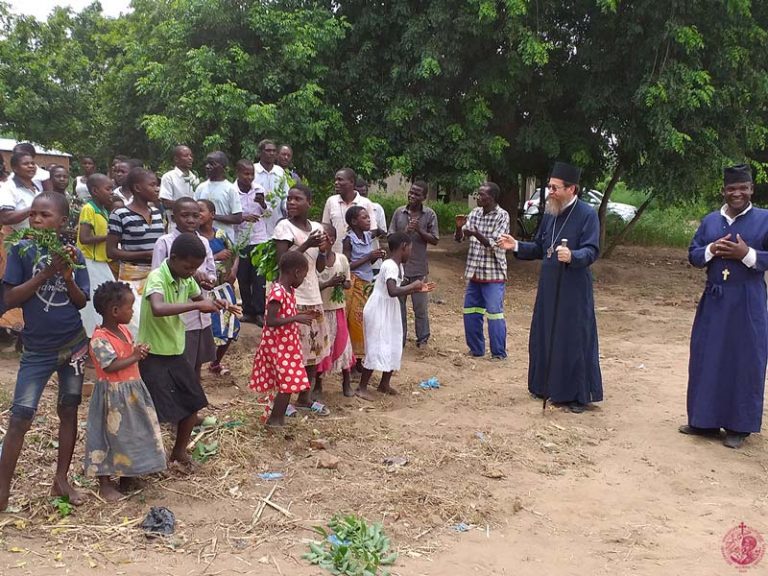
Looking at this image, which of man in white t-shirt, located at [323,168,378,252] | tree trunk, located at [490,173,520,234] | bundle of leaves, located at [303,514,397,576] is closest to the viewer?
bundle of leaves, located at [303,514,397,576]

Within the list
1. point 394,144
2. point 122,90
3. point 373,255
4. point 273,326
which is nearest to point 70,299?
point 273,326

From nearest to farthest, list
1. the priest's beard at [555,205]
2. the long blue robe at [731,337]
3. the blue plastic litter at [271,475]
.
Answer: the blue plastic litter at [271,475]
the long blue robe at [731,337]
the priest's beard at [555,205]

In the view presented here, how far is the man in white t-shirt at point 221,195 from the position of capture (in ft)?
23.4

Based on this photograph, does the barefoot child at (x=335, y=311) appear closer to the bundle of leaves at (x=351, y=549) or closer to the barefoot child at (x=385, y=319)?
the barefoot child at (x=385, y=319)

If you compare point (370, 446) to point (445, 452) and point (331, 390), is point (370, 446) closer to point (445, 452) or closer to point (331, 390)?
point (445, 452)

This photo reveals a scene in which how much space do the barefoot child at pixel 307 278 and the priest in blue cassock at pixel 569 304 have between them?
5.26 ft

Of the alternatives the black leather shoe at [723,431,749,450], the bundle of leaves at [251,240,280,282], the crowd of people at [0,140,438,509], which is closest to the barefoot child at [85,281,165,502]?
the crowd of people at [0,140,438,509]

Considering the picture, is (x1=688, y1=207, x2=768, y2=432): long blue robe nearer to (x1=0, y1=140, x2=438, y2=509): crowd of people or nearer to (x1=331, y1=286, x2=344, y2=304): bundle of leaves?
(x1=0, y1=140, x2=438, y2=509): crowd of people

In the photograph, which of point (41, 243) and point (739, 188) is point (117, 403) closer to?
point (41, 243)

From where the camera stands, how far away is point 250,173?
7699mm

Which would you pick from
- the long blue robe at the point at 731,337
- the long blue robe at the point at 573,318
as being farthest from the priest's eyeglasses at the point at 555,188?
the long blue robe at the point at 731,337

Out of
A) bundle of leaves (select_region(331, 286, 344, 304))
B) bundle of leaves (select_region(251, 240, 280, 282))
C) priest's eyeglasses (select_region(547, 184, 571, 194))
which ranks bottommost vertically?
bundle of leaves (select_region(331, 286, 344, 304))

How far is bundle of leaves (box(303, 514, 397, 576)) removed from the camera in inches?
136

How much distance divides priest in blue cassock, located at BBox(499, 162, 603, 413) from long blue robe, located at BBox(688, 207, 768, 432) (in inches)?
33.9
